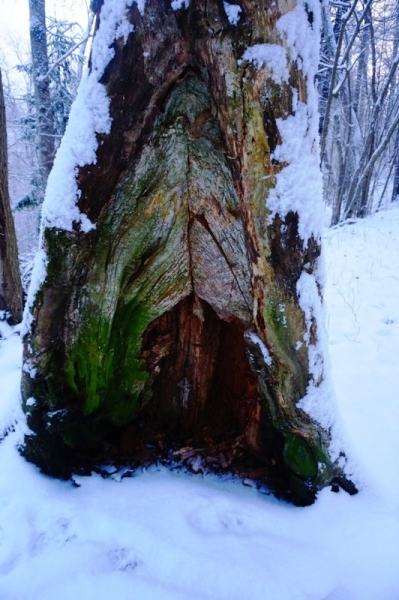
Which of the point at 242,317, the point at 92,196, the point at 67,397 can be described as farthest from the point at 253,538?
the point at 92,196

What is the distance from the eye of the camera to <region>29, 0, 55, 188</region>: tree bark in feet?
26.3

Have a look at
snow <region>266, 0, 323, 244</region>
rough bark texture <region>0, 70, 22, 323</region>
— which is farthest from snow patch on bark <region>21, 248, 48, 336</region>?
rough bark texture <region>0, 70, 22, 323</region>

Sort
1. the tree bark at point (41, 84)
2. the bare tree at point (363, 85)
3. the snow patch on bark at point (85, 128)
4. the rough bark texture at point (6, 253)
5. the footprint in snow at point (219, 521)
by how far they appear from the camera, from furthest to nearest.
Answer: the bare tree at point (363, 85) < the tree bark at point (41, 84) < the rough bark texture at point (6, 253) < the footprint in snow at point (219, 521) < the snow patch on bark at point (85, 128)

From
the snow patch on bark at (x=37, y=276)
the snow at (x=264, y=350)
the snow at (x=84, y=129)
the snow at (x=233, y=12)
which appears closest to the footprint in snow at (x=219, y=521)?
the snow at (x=264, y=350)

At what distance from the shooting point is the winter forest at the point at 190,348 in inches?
54.4

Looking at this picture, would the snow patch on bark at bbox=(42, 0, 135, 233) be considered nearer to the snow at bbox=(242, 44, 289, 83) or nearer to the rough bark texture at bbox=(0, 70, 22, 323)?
the snow at bbox=(242, 44, 289, 83)

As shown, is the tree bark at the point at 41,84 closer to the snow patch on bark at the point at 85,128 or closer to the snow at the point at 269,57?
the snow patch on bark at the point at 85,128

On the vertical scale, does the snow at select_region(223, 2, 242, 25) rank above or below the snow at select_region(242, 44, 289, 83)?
above

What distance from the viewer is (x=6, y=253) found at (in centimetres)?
436

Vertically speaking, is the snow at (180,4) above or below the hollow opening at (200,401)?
above

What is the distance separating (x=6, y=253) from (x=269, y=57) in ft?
13.3

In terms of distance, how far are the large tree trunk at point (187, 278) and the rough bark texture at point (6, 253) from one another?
3.11 meters

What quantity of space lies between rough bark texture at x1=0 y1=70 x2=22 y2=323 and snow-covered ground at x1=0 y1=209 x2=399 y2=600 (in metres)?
2.73

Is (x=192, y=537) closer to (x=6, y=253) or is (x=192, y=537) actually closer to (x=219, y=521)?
(x=219, y=521)
